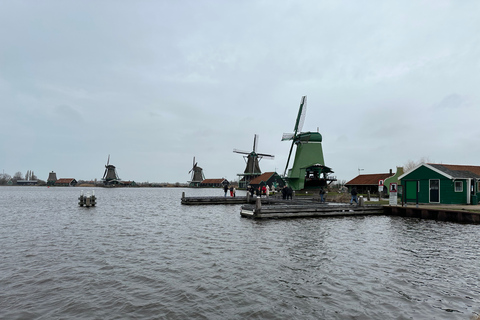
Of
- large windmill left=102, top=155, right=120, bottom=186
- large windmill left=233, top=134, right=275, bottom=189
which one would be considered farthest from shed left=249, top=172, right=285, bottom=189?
large windmill left=102, top=155, right=120, bottom=186

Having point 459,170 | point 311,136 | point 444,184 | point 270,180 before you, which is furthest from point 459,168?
point 270,180

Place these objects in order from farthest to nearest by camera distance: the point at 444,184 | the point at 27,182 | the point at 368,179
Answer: the point at 27,182 → the point at 368,179 → the point at 444,184

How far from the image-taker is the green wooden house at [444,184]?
92.9 ft

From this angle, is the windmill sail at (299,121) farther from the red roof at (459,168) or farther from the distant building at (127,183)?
the distant building at (127,183)

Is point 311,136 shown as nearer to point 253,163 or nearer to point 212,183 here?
point 253,163

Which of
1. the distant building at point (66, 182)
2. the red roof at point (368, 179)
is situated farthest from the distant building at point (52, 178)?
the red roof at point (368, 179)

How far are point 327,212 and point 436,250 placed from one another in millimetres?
13924

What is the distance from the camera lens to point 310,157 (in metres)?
58.8

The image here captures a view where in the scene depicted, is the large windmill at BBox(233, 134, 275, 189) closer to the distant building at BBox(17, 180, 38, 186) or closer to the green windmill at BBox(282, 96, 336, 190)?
the green windmill at BBox(282, 96, 336, 190)

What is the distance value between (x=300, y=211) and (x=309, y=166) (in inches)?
1255

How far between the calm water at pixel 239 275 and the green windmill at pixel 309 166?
129 feet

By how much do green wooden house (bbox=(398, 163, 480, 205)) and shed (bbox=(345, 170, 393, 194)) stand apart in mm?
23585

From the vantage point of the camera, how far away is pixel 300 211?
87.9 feet

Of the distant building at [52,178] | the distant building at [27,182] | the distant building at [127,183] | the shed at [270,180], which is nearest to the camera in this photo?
the shed at [270,180]
